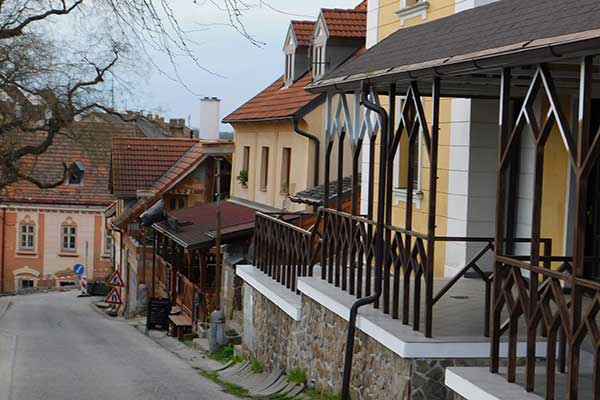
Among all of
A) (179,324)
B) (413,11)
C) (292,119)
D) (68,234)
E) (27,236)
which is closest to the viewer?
(413,11)

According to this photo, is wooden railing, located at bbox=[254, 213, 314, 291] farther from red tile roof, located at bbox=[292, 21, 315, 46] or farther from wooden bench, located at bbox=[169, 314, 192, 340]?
red tile roof, located at bbox=[292, 21, 315, 46]

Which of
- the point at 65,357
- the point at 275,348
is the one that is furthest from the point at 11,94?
the point at 275,348

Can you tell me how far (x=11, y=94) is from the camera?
23.1 metres

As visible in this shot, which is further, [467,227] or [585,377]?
[467,227]

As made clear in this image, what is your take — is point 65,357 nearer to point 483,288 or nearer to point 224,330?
point 224,330

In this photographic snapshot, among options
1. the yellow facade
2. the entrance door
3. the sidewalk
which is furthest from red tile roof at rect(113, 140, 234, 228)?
the entrance door

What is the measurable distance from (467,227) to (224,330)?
9.92m

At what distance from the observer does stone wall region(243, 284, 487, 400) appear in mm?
9172

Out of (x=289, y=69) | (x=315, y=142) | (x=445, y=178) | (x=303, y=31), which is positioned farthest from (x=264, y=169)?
(x=445, y=178)

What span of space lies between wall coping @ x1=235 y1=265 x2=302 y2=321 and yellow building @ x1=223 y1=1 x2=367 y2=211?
6.64m

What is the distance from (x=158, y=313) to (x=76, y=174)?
92.5ft

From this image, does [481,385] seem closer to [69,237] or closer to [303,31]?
Result: [303,31]

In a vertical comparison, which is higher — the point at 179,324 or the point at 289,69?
the point at 289,69

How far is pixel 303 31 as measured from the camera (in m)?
29.4
